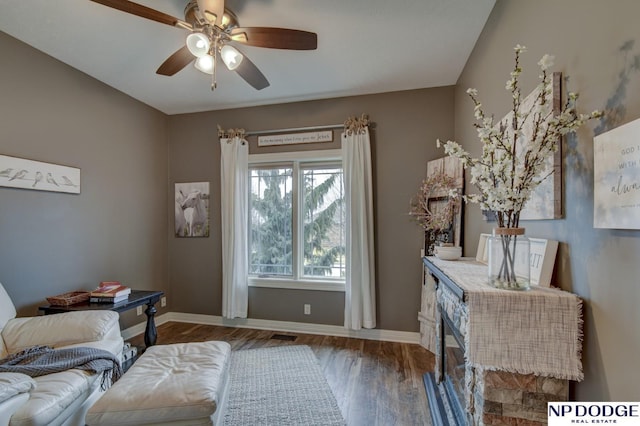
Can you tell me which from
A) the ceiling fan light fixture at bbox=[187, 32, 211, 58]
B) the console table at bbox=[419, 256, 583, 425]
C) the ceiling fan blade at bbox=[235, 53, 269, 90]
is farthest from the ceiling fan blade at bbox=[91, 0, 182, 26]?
the console table at bbox=[419, 256, 583, 425]

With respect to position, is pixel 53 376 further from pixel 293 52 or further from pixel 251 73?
pixel 293 52

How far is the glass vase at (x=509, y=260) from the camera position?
44.1 inches

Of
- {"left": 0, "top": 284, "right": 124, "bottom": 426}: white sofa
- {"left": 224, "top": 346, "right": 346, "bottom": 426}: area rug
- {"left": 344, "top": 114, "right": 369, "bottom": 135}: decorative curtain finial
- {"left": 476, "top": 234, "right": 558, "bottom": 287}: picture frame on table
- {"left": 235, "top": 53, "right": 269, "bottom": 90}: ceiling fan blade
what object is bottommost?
{"left": 224, "top": 346, "right": 346, "bottom": 426}: area rug

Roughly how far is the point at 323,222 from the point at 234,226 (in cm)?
110

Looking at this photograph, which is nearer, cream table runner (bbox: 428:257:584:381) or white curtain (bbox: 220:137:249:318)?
cream table runner (bbox: 428:257:584:381)

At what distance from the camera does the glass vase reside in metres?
1.12

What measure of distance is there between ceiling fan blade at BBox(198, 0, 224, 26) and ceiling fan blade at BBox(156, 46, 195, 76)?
0.42 meters

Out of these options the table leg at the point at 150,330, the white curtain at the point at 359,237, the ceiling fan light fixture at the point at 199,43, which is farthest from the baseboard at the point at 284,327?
the ceiling fan light fixture at the point at 199,43

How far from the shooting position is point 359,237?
3129 millimetres

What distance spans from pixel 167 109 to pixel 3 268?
2404 mm

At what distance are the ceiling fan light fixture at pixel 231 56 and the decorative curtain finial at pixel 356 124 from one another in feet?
4.90

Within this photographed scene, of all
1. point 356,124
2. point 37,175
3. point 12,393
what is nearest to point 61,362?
point 12,393

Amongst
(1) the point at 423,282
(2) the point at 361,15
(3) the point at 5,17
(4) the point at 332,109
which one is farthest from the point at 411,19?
(3) the point at 5,17

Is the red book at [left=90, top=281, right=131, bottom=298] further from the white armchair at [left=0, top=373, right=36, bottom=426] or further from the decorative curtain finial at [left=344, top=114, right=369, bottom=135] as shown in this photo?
the decorative curtain finial at [left=344, top=114, right=369, bottom=135]
